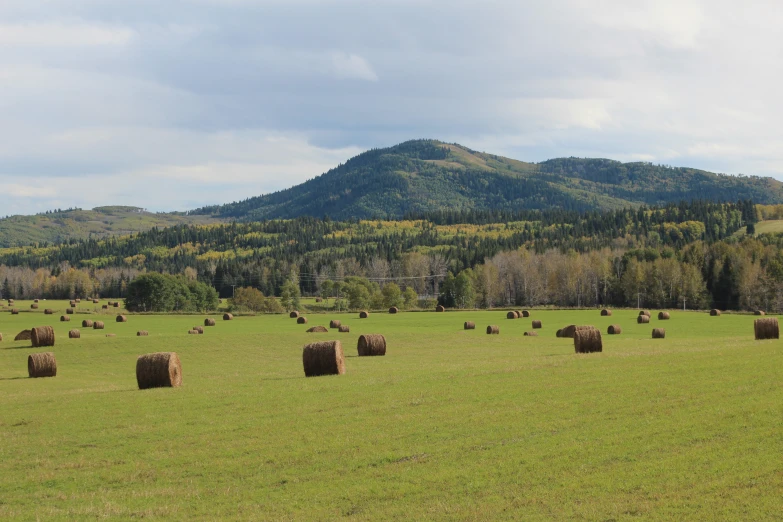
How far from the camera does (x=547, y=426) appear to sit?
1764 centimetres

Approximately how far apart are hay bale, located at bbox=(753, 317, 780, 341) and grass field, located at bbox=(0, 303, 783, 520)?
10.0 m

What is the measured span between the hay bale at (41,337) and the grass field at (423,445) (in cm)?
2495

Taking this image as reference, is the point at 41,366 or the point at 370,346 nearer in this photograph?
the point at 41,366

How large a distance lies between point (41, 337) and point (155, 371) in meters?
28.5

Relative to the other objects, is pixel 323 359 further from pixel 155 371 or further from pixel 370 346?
pixel 370 346

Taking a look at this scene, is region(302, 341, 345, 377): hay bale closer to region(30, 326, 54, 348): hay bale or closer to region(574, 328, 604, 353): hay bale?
region(574, 328, 604, 353): hay bale

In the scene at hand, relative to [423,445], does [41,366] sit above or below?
above

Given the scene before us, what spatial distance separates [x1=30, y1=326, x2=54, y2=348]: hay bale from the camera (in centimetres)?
5219

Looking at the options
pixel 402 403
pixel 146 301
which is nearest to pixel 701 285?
pixel 146 301

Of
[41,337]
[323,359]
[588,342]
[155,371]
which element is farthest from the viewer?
[41,337]

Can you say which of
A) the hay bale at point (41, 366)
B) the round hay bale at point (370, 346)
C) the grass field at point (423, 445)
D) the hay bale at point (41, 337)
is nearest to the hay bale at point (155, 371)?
the grass field at point (423, 445)

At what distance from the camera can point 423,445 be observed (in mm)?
16812

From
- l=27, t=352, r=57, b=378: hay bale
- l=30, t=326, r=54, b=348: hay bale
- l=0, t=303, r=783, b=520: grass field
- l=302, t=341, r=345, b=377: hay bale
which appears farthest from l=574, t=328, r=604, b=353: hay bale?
l=30, t=326, r=54, b=348: hay bale

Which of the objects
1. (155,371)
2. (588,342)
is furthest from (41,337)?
(588,342)
